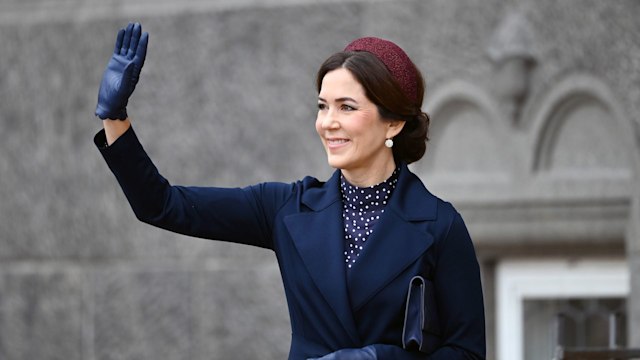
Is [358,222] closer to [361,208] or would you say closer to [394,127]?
[361,208]

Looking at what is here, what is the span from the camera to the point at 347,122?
3166mm

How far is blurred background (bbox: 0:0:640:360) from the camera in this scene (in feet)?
18.9

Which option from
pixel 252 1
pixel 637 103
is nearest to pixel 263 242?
pixel 637 103

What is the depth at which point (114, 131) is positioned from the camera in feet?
10.4

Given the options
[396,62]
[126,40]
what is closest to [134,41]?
[126,40]

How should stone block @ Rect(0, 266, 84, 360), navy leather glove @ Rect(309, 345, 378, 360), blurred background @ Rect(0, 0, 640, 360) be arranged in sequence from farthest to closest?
stone block @ Rect(0, 266, 84, 360) < blurred background @ Rect(0, 0, 640, 360) < navy leather glove @ Rect(309, 345, 378, 360)

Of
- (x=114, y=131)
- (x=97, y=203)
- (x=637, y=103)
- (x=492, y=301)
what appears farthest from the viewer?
(x=97, y=203)

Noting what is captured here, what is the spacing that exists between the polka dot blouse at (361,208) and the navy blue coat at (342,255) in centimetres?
2

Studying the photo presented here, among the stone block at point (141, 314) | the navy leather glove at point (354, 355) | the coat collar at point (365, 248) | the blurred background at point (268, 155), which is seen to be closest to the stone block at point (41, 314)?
the blurred background at point (268, 155)

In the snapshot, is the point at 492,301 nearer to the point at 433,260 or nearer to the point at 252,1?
the point at 252,1

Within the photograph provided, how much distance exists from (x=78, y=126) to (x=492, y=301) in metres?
1.97

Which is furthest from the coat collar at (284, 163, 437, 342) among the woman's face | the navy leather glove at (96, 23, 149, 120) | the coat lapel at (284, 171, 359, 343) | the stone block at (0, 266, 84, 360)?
the stone block at (0, 266, 84, 360)

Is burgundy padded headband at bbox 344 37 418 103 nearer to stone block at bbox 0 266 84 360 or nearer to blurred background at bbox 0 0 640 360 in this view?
blurred background at bbox 0 0 640 360

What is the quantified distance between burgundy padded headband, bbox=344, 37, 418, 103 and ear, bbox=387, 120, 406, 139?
0.07 meters
